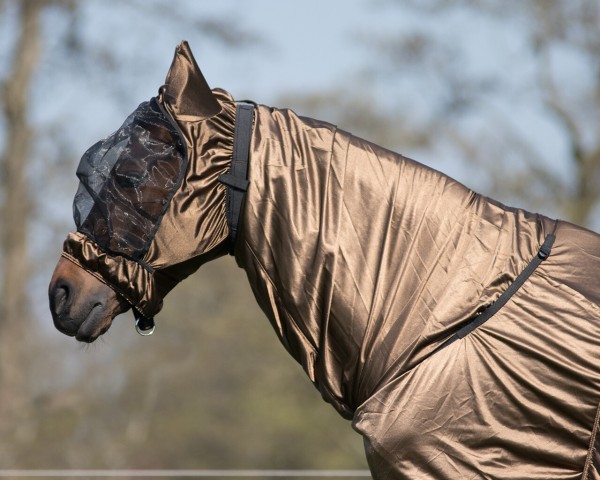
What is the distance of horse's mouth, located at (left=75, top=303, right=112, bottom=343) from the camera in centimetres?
206

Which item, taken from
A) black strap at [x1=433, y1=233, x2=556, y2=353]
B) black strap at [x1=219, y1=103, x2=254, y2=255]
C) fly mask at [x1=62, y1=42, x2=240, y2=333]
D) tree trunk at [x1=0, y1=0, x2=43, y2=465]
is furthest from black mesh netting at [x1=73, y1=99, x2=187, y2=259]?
tree trunk at [x1=0, y1=0, x2=43, y2=465]

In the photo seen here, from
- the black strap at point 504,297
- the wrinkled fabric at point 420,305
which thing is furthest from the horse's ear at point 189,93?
the black strap at point 504,297

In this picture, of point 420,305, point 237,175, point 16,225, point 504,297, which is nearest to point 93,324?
point 237,175

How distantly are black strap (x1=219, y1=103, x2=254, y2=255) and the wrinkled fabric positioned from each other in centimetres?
Answer: 2

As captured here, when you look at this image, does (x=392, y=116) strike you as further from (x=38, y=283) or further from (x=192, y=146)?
(x=192, y=146)

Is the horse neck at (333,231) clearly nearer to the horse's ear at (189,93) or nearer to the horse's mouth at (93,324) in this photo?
the horse's ear at (189,93)

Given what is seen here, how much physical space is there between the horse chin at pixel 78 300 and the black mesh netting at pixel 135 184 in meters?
0.09

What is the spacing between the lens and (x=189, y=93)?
2.05m

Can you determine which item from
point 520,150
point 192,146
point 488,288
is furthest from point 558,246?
point 520,150

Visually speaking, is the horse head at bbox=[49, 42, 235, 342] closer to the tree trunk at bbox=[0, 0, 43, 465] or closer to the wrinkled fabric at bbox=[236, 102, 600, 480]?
the wrinkled fabric at bbox=[236, 102, 600, 480]

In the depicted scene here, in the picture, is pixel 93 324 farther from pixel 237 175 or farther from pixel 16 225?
pixel 16 225

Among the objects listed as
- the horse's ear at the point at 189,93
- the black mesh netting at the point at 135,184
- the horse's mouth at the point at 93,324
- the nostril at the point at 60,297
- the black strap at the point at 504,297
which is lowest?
the horse's mouth at the point at 93,324

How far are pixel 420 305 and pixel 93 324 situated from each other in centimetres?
71

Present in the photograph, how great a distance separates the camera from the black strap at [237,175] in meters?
2.01
